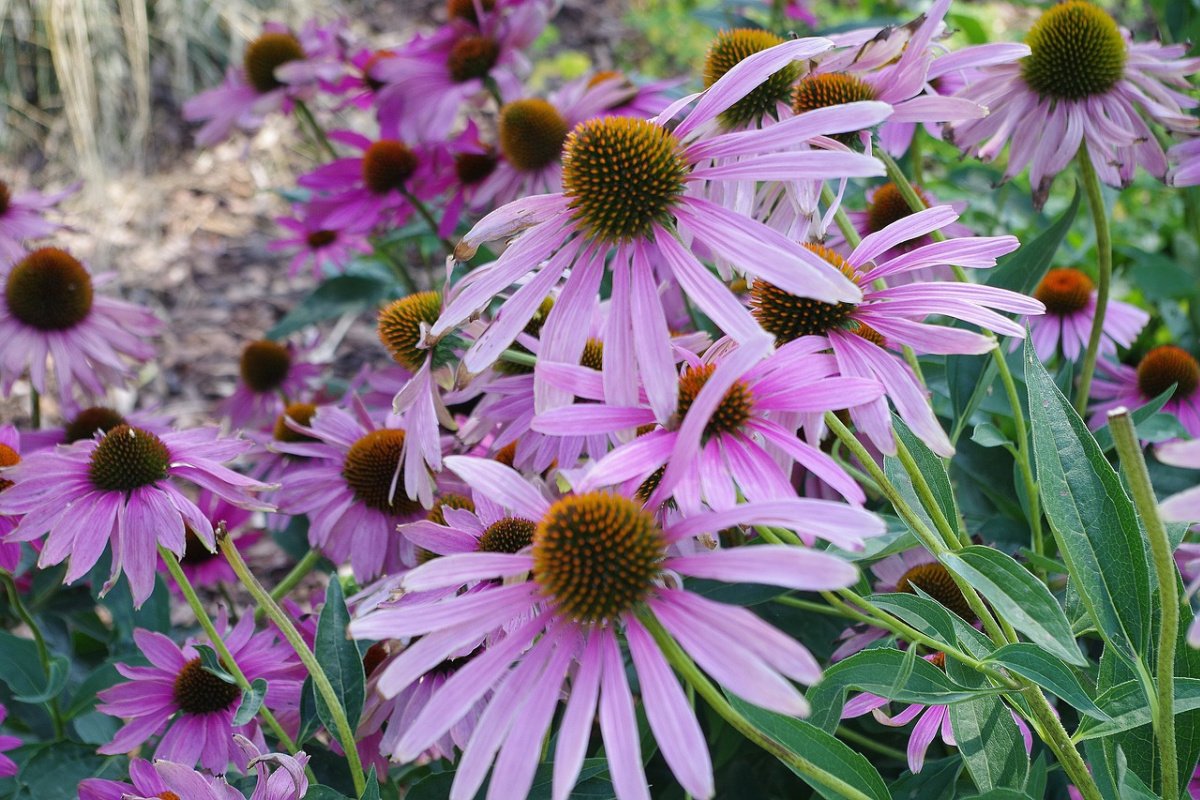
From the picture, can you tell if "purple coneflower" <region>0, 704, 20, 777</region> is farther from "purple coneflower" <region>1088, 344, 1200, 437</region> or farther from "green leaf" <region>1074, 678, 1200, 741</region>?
"purple coneflower" <region>1088, 344, 1200, 437</region>

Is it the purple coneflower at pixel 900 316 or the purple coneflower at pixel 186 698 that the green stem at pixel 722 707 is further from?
the purple coneflower at pixel 186 698

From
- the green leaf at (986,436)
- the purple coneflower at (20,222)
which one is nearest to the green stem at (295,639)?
the green leaf at (986,436)

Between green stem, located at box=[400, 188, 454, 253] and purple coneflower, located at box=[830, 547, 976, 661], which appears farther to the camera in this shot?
green stem, located at box=[400, 188, 454, 253]

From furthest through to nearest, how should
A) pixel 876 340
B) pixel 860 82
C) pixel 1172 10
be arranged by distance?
1. pixel 1172 10
2. pixel 860 82
3. pixel 876 340

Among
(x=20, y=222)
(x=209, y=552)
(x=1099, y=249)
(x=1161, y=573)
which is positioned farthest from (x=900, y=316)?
(x=20, y=222)

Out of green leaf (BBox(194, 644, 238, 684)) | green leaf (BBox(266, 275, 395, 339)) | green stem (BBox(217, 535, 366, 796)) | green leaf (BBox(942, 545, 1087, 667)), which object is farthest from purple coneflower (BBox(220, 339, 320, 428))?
green leaf (BBox(942, 545, 1087, 667))

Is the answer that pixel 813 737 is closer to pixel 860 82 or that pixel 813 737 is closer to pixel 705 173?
pixel 705 173

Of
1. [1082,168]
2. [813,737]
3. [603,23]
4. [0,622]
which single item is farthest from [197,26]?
[813,737]
